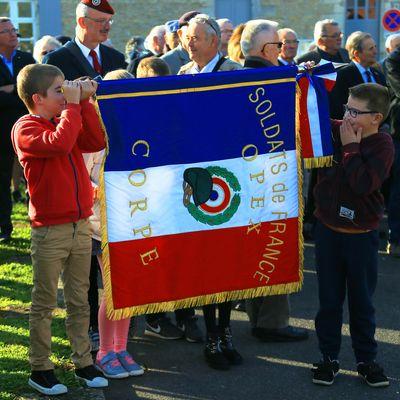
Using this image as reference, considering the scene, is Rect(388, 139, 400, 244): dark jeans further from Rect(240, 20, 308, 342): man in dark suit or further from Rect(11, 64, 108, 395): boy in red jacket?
Rect(11, 64, 108, 395): boy in red jacket

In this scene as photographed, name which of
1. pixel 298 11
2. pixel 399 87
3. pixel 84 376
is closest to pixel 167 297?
pixel 84 376

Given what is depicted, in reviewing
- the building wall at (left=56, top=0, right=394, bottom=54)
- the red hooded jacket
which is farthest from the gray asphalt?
the building wall at (left=56, top=0, right=394, bottom=54)

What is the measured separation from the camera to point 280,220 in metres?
5.21

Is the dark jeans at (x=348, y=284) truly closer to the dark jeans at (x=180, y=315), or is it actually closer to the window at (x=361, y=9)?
the dark jeans at (x=180, y=315)

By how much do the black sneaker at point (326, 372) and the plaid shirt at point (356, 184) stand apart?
827 millimetres

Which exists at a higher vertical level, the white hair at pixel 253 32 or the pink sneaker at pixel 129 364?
the white hair at pixel 253 32

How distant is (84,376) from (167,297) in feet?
2.18

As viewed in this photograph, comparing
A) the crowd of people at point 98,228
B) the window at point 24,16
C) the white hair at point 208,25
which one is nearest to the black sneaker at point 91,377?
the crowd of people at point 98,228

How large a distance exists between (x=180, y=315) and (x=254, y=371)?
90 cm

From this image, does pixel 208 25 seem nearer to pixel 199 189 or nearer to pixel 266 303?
pixel 199 189

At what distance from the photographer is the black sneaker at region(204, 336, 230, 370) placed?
5191 mm

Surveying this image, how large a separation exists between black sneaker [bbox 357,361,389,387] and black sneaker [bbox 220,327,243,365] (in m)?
0.80

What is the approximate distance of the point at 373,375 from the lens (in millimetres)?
4848

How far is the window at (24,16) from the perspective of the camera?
64.6ft
